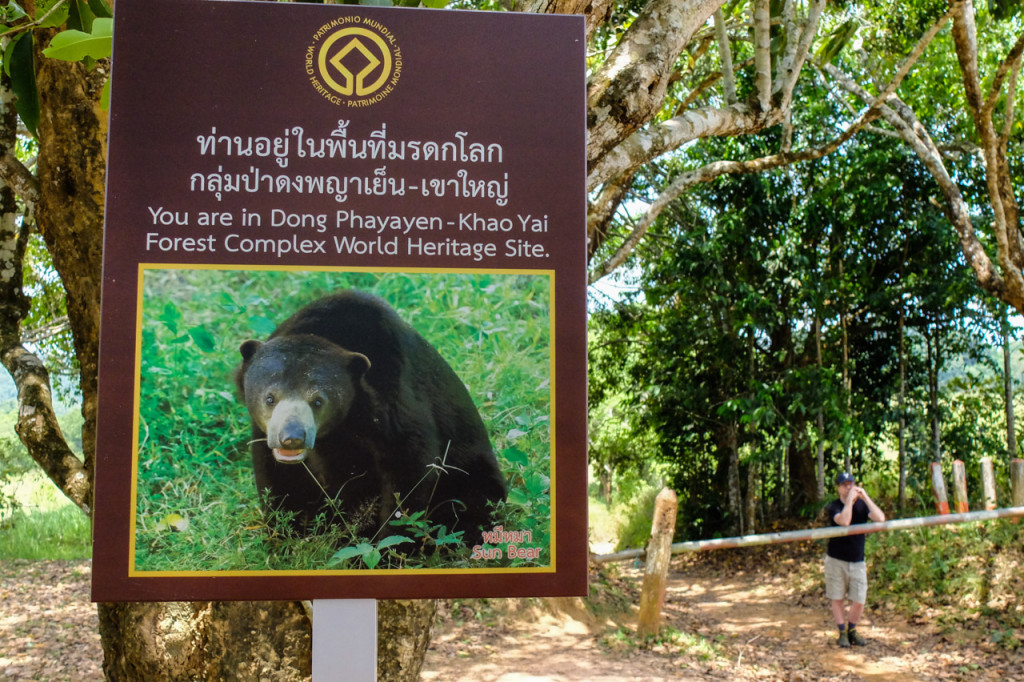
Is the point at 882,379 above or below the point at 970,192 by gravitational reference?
below

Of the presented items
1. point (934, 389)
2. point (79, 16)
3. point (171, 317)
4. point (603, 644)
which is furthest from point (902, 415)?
point (171, 317)

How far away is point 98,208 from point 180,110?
117 centimetres

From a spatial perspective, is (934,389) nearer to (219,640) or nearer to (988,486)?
(988,486)

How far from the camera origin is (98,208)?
8.28 feet

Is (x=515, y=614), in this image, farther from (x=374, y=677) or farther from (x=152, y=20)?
(x=152, y=20)

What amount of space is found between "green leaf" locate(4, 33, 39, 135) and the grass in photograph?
1028 mm

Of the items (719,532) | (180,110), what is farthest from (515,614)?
(180,110)

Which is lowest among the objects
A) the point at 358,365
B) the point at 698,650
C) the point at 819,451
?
the point at 698,650

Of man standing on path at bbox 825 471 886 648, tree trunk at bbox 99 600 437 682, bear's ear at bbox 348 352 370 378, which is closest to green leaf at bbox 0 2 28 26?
bear's ear at bbox 348 352 370 378

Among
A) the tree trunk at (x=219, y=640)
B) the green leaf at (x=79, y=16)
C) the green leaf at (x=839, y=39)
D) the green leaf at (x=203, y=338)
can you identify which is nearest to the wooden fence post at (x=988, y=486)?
the green leaf at (x=839, y=39)

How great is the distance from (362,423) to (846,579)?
20.8ft

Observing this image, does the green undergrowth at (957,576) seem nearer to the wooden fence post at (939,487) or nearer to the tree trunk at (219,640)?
the wooden fence post at (939,487)

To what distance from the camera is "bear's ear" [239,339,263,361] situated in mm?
1524

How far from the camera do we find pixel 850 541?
6680mm
